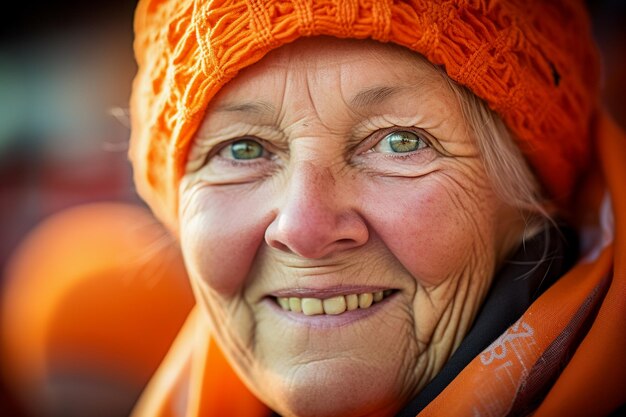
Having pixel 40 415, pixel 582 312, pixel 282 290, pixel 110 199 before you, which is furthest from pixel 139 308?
pixel 582 312

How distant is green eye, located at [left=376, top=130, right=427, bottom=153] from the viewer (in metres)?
1.79

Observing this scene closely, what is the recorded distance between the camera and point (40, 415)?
356cm

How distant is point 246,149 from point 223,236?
271 millimetres

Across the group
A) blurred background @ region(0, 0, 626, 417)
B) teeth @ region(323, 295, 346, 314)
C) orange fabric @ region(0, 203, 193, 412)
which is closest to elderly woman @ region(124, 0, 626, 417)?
teeth @ region(323, 295, 346, 314)

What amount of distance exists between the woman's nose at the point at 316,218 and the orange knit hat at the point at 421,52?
0.36 metres

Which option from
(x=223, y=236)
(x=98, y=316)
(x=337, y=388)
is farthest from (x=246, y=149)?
(x=98, y=316)

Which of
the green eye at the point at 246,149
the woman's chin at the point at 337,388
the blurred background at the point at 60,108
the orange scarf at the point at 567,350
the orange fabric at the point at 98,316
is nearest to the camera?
the orange scarf at the point at 567,350

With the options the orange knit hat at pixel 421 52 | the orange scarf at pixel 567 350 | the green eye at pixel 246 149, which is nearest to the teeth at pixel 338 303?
the orange scarf at pixel 567 350

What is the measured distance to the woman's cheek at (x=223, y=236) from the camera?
182 cm

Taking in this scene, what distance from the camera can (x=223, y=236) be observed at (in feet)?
6.03

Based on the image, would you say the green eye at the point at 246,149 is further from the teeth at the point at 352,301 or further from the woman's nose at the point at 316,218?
the teeth at the point at 352,301

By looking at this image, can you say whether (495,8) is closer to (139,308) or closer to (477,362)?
(477,362)

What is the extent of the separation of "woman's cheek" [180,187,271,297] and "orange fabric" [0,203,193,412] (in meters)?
1.43

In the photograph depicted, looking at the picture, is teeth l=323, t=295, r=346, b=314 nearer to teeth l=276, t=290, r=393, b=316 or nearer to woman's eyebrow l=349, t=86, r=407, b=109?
teeth l=276, t=290, r=393, b=316
